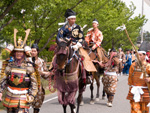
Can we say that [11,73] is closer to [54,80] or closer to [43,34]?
[54,80]

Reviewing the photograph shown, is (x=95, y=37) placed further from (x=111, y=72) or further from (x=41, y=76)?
(x=41, y=76)

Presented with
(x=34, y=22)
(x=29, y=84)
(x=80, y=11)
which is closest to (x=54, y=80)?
(x=29, y=84)

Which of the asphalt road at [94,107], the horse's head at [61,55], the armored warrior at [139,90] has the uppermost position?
the horse's head at [61,55]

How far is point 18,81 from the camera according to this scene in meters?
5.36

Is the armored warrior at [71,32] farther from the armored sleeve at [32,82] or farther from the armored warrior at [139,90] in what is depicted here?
the armored sleeve at [32,82]

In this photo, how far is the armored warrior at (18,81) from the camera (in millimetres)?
5355

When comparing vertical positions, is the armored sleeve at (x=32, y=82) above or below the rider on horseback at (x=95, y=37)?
below

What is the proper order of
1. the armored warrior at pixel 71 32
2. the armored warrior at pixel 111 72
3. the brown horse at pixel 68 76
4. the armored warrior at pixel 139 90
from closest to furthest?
the armored warrior at pixel 139 90 → the brown horse at pixel 68 76 → the armored warrior at pixel 71 32 → the armored warrior at pixel 111 72

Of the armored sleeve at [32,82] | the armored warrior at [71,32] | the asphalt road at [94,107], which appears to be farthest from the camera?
the asphalt road at [94,107]

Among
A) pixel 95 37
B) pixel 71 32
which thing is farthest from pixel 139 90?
pixel 95 37

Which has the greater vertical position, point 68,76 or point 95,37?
point 95,37

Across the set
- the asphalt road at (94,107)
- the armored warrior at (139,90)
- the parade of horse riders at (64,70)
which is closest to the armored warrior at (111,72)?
the parade of horse riders at (64,70)

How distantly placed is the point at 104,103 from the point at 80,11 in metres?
6.09

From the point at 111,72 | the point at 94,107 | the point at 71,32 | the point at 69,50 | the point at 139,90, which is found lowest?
the point at 94,107
